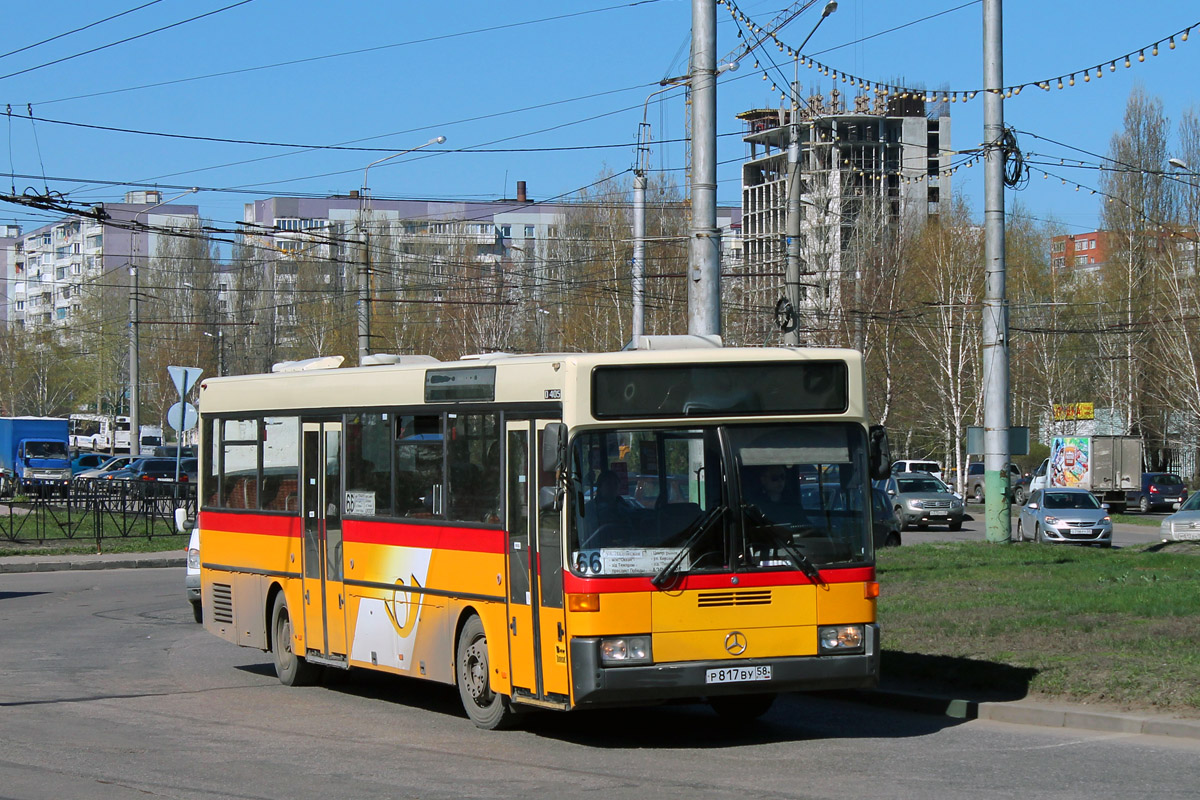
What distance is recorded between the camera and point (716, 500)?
9359 mm

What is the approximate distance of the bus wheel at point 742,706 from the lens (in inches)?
411

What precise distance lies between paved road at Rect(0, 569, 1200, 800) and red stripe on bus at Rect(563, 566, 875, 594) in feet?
3.45

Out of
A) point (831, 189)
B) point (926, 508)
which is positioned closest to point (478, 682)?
point (926, 508)

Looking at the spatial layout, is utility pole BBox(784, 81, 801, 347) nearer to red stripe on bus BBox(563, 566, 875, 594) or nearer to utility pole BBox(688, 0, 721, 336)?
utility pole BBox(688, 0, 721, 336)

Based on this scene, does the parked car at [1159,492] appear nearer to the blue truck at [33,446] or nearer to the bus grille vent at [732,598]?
the blue truck at [33,446]

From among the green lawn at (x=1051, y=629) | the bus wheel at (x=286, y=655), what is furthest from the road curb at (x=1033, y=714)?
the bus wheel at (x=286, y=655)

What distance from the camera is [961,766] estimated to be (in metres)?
8.63

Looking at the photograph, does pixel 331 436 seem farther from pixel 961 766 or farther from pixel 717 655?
pixel 961 766

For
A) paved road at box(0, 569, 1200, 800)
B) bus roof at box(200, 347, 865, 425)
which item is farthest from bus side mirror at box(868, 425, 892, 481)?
paved road at box(0, 569, 1200, 800)

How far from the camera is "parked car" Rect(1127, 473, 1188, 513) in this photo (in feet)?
189

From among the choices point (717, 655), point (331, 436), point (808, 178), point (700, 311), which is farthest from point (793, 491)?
point (808, 178)

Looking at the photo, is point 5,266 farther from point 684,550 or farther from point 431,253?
point 684,550

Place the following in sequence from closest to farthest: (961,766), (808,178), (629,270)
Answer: (961,766), (808,178), (629,270)

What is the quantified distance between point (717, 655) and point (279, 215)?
435 ft
